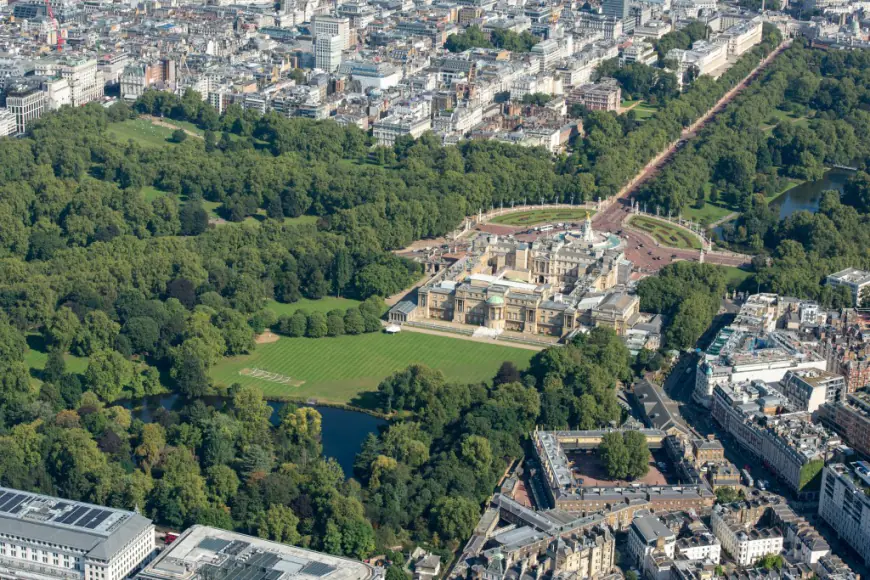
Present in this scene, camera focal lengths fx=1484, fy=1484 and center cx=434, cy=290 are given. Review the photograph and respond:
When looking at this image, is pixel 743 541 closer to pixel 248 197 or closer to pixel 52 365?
pixel 52 365

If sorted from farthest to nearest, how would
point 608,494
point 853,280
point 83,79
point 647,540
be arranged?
point 83,79, point 853,280, point 608,494, point 647,540

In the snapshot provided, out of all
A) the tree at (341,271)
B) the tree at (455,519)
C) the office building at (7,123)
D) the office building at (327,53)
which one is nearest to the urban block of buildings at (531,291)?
the tree at (341,271)

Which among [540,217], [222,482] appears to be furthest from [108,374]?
[540,217]

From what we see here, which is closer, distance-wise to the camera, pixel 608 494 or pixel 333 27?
pixel 608 494

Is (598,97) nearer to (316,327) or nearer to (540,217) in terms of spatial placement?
(540,217)

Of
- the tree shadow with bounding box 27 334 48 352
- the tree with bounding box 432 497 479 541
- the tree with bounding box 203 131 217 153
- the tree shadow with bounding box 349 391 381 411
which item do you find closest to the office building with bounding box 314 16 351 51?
the tree with bounding box 203 131 217 153

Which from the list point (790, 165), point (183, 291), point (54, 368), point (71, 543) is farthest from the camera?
point (790, 165)

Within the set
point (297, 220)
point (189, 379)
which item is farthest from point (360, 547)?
point (297, 220)
